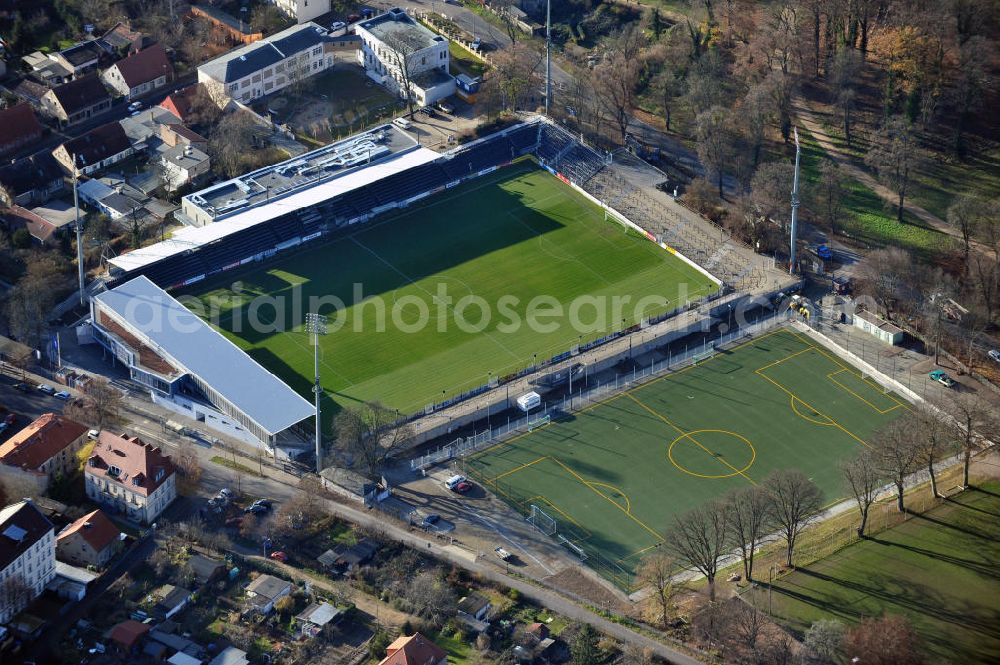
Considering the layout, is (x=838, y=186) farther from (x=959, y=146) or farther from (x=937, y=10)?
(x=937, y=10)

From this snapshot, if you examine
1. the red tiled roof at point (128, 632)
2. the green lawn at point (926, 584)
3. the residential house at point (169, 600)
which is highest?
the red tiled roof at point (128, 632)

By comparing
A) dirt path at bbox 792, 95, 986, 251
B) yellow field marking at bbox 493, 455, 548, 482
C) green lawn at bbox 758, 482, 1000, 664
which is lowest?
green lawn at bbox 758, 482, 1000, 664

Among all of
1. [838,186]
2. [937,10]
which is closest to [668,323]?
[838,186]

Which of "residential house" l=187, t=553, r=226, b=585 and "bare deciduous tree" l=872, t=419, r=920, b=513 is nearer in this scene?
"residential house" l=187, t=553, r=226, b=585

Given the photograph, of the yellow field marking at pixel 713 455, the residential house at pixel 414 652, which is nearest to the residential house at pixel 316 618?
the residential house at pixel 414 652

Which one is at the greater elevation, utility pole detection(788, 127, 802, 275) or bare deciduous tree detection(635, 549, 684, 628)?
utility pole detection(788, 127, 802, 275)

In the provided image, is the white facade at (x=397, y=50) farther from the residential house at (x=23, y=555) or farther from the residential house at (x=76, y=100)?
the residential house at (x=23, y=555)

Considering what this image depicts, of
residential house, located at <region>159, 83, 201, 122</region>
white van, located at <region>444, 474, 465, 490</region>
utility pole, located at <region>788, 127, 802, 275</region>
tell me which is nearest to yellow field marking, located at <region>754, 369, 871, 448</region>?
utility pole, located at <region>788, 127, 802, 275</region>

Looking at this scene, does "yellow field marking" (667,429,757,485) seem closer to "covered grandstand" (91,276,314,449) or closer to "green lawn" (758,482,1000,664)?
"green lawn" (758,482,1000,664)
